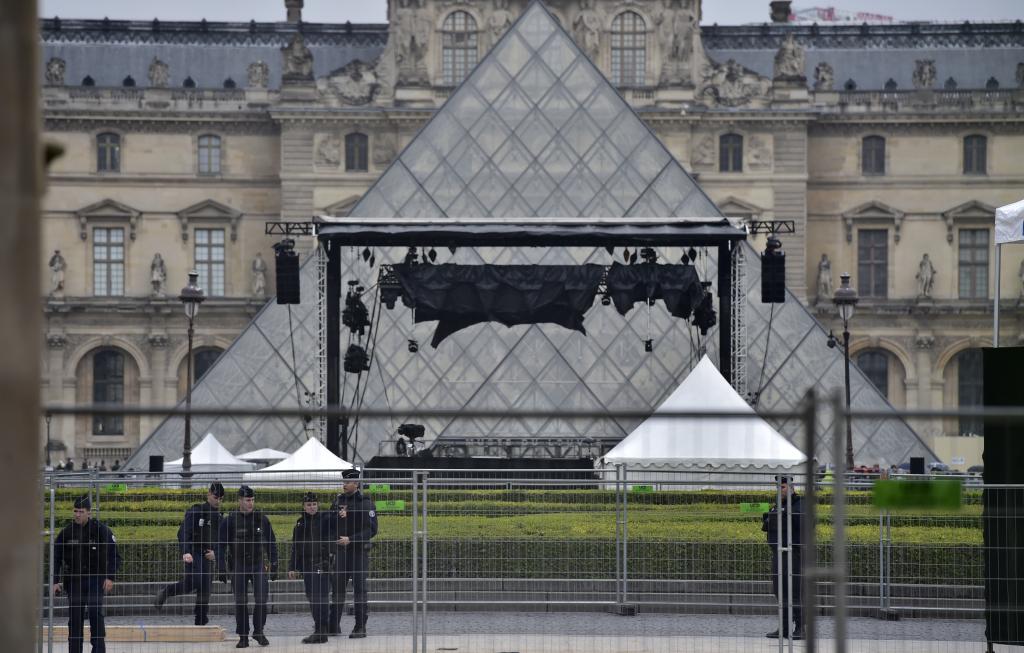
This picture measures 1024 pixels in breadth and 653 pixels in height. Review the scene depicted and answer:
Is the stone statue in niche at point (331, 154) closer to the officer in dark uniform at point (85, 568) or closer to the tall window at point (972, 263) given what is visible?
the tall window at point (972, 263)

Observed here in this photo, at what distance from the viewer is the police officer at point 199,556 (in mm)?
9953

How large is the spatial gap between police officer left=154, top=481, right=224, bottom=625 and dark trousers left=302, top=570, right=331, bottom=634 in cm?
55

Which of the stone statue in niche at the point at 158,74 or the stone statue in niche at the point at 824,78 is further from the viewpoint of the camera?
the stone statue in niche at the point at 158,74

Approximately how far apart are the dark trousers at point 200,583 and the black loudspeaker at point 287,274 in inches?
560

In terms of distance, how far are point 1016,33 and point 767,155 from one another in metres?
11.6

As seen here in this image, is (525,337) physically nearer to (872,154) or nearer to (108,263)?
(872,154)

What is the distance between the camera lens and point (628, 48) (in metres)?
51.7

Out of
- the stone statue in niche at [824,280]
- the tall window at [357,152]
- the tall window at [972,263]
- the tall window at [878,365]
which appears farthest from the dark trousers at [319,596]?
the tall window at [972,263]

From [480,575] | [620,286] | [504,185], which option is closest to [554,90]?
[504,185]

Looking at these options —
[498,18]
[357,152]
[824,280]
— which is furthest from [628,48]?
[824,280]

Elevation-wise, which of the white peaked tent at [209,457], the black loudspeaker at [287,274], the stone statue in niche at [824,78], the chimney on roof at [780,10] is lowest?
the white peaked tent at [209,457]

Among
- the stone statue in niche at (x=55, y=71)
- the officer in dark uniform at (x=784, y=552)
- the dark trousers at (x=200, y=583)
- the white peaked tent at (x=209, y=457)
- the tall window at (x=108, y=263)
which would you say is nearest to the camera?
the dark trousers at (x=200, y=583)

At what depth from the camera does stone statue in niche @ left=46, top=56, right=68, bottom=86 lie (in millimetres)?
54219

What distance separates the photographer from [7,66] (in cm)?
411
